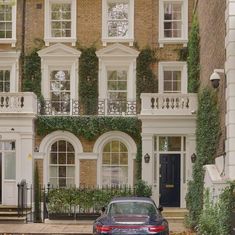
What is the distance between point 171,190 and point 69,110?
5.99m

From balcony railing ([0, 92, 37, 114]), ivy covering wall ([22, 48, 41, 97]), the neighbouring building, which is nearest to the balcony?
ivy covering wall ([22, 48, 41, 97])

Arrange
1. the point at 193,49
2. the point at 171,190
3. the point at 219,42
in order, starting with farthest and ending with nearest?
the point at 171,190 → the point at 193,49 → the point at 219,42

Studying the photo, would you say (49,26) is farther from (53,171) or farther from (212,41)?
(212,41)

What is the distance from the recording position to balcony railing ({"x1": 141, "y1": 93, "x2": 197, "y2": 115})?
26812 millimetres

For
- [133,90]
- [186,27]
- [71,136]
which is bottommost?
[71,136]

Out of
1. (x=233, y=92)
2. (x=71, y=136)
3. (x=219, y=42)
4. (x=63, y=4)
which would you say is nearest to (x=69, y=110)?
(x=71, y=136)

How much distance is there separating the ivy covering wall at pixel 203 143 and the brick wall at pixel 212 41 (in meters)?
0.67

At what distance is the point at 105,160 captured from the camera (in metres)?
28.5

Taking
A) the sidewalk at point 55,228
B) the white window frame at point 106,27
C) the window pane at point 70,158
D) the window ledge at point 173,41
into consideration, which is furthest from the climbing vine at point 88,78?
the sidewalk at point 55,228

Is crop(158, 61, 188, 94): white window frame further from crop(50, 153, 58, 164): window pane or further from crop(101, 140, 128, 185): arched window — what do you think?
crop(50, 153, 58, 164): window pane

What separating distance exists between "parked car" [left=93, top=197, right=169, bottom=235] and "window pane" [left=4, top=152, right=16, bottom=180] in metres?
11.5

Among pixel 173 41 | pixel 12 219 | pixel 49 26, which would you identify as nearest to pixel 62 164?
pixel 12 219

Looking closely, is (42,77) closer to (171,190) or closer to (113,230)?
(171,190)

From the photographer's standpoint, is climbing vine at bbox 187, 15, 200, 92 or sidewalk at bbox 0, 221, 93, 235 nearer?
sidewalk at bbox 0, 221, 93, 235
